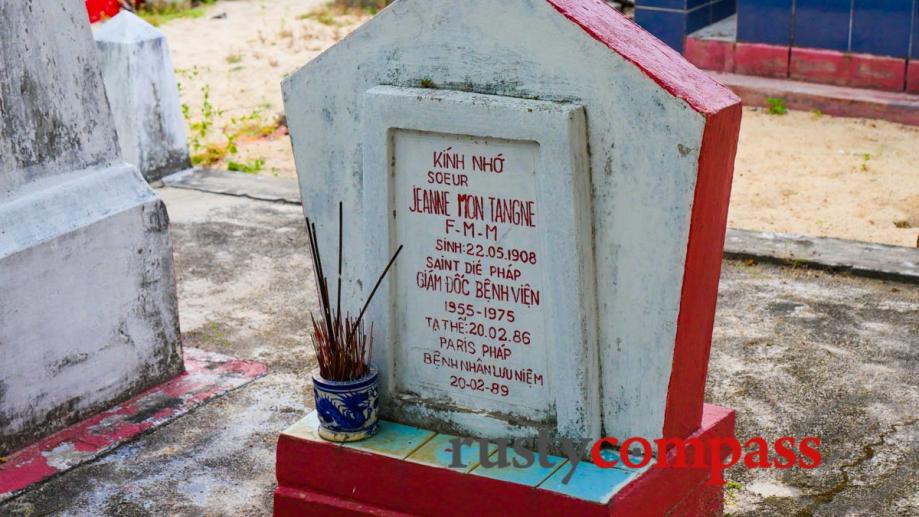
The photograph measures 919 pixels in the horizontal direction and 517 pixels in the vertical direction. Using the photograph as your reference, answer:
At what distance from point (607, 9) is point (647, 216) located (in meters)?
0.58

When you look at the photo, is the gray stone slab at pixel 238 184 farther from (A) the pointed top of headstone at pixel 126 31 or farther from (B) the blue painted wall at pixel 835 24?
(B) the blue painted wall at pixel 835 24

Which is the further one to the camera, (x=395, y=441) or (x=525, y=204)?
(x=395, y=441)

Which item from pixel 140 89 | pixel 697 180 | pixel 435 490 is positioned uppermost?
pixel 697 180

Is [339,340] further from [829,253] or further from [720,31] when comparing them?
[720,31]

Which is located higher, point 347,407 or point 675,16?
point 675,16

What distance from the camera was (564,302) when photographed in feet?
9.95

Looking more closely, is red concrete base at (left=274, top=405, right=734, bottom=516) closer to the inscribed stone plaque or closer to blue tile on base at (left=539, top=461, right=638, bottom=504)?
blue tile on base at (left=539, top=461, right=638, bottom=504)

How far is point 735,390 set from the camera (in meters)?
4.33

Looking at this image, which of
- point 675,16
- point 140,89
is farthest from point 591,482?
point 675,16

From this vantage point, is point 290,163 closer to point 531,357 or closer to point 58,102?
point 58,102

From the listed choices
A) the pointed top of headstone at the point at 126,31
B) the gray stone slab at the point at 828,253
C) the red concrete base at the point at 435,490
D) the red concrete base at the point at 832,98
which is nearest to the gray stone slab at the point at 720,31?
the red concrete base at the point at 832,98

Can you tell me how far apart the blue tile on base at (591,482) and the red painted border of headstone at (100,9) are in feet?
22.5

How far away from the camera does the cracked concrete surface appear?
12.1 ft

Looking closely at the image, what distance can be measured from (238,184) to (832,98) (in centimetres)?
411
